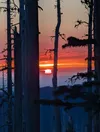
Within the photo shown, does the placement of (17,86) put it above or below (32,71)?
below

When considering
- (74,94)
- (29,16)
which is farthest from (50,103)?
(29,16)

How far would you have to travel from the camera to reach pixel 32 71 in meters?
12.1

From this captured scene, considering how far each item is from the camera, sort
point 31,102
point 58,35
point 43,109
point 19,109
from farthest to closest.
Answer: point 43,109
point 58,35
point 19,109
point 31,102

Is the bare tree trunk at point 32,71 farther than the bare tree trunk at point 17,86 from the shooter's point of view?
No

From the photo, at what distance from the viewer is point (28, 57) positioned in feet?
40.0

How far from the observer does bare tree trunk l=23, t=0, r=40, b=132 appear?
12.1m

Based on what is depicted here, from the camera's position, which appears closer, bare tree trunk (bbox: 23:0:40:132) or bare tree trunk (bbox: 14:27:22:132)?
bare tree trunk (bbox: 23:0:40:132)

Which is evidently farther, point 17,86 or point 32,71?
point 17,86

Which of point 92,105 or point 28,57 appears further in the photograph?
point 28,57

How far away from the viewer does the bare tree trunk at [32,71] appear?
12.1 metres

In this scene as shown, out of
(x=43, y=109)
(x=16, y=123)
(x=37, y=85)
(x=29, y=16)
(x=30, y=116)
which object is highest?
(x=29, y=16)

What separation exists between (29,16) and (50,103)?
248cm

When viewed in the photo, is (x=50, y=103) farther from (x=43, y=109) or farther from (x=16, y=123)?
(x=43, y=109)

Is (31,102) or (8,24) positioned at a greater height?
(8,24)
